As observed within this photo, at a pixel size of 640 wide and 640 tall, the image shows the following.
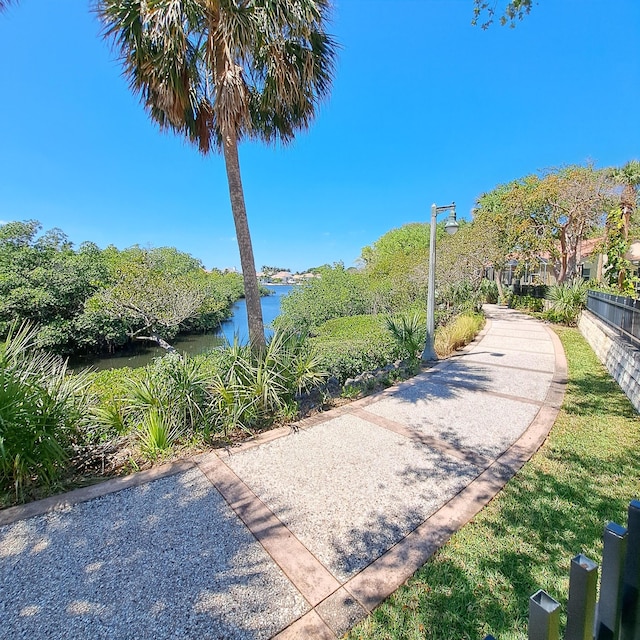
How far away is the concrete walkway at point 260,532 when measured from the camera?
1888mm

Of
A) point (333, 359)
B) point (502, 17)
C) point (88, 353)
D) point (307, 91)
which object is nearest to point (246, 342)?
point (333, 359)

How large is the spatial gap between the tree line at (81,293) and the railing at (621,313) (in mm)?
14410

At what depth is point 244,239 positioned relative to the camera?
200 inches

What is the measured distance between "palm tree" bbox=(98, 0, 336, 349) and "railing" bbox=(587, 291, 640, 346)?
677 cm

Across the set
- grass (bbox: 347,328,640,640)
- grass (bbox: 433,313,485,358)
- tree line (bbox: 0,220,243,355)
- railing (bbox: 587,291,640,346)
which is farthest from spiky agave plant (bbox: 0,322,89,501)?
tree line (bbox: 0,220,243,355)

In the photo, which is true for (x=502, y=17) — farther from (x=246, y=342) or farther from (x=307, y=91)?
(x=246, y=342)

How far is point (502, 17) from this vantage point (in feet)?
13.1

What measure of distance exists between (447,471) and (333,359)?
3151 mm

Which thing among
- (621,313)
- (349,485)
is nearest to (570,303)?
(621,313)

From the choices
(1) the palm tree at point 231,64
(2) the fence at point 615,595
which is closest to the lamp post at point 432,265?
(1) the palm tree at point 231,64

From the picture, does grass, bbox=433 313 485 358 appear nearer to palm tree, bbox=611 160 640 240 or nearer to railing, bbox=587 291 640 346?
railing, bbox=587 291 640 346

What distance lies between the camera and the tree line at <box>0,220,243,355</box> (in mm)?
14148

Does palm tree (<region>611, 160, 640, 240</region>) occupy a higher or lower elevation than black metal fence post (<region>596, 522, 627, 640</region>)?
higher

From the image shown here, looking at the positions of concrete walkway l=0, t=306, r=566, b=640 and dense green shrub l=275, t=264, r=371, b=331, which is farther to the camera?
dense green shrub l=275, t=264, r=371, b=331
